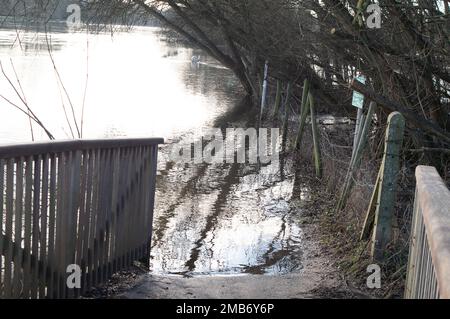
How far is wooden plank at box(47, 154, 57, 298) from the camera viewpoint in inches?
172

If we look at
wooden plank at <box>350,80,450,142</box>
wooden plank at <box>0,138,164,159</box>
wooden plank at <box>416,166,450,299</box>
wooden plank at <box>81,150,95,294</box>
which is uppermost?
wooden plank at <box>350,80,450,142</box>

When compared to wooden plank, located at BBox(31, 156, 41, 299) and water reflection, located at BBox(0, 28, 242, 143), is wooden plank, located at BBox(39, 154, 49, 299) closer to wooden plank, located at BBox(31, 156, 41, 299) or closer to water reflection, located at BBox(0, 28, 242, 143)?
wooden plank, located at BBox(31, 156, 41, 299)

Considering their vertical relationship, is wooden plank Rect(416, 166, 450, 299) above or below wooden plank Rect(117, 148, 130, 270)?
above

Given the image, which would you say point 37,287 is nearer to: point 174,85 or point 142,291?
point 142,291

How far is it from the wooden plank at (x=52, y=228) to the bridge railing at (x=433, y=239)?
2326 mm

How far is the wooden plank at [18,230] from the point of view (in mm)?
3996

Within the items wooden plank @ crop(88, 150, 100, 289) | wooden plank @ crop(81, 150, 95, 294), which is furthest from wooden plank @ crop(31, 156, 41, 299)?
wooden plank @ crop(88, 150, 100, 289)

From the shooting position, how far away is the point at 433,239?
2.16 metres

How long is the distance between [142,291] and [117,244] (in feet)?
1.63

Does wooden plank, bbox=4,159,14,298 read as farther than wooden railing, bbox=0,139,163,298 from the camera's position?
No

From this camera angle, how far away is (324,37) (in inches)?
403

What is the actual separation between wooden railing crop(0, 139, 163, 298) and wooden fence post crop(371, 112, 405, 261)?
210 centimetres
